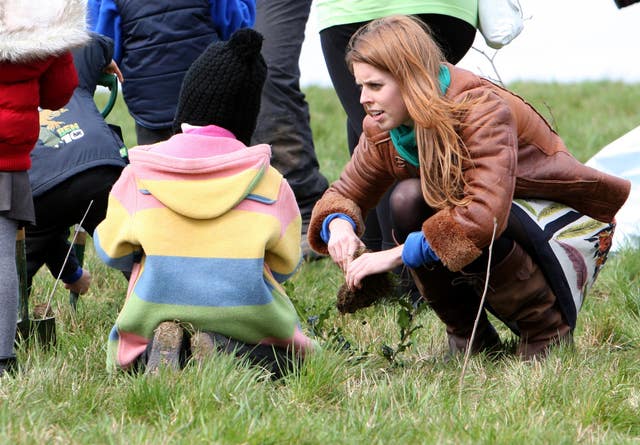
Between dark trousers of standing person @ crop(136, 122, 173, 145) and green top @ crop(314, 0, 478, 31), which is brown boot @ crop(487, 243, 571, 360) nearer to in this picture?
green top @ crop(314, 0, 478, 31)

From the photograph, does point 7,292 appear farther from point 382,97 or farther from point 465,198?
point 465,198

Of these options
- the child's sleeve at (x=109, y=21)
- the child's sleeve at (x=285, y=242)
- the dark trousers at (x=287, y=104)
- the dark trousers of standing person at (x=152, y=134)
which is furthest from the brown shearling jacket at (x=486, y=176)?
the dark trousers at (x=287, y=104)

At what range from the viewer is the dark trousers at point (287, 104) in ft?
16.1

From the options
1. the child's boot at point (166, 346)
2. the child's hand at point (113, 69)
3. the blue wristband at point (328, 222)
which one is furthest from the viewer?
the child's hand at point (113, 69)

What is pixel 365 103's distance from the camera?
10.3ft

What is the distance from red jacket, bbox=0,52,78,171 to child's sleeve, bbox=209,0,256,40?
1.16 meters

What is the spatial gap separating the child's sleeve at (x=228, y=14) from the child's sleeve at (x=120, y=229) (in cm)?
139

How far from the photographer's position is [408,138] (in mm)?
3188

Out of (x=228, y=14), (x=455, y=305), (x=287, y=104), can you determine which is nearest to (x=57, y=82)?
(x=228, y=14)

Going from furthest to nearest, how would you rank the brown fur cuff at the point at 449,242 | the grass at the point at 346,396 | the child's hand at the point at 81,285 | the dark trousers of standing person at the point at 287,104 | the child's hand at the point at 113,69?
the dark trousers of standing person at the point at 287,104
the child's hand at the point at 81,285
the child's hand at the point at 113,69
the brown fur cuff at the point at 449,242
the grass at the point at 346,396

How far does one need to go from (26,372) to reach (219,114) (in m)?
0.89

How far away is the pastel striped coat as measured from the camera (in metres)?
2.91

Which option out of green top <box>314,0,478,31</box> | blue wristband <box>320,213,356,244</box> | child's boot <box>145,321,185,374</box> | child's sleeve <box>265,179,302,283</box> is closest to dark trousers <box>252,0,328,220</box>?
green top <box>314,0,478,31</box>

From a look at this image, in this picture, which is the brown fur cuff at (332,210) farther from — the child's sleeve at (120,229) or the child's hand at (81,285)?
the child's hand at (81,285)
